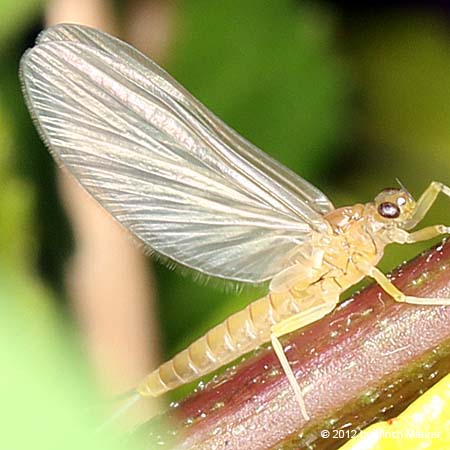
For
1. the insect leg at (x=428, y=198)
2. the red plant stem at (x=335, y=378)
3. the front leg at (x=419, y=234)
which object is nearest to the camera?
the red plant stem at (x=335, y=378)

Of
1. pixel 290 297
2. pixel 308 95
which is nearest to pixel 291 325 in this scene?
pixel 290 297

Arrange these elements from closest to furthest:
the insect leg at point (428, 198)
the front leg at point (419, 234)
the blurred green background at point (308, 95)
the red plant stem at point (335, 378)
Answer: the red plant stem at point (335, 378) < the front leg at point (419, 234) < the insect leg at point (428, 198) < the blurred green background at point (308, 95)

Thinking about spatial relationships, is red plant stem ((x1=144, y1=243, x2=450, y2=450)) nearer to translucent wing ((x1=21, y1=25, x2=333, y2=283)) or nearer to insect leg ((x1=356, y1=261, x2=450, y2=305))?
insect leg ((x1=356, y1=261, x2=450, y2=305))

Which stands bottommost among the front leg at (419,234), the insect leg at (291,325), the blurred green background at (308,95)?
the front leg at (419,234)

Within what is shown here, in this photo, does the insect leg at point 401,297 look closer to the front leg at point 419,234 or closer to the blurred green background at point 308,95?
the front leg at point 419,234

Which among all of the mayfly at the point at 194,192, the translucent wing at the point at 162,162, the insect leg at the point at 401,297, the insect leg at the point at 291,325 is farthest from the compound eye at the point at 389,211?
the insect leg at the point at 401,297

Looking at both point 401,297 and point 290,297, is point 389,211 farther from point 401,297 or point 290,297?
point 401,297
